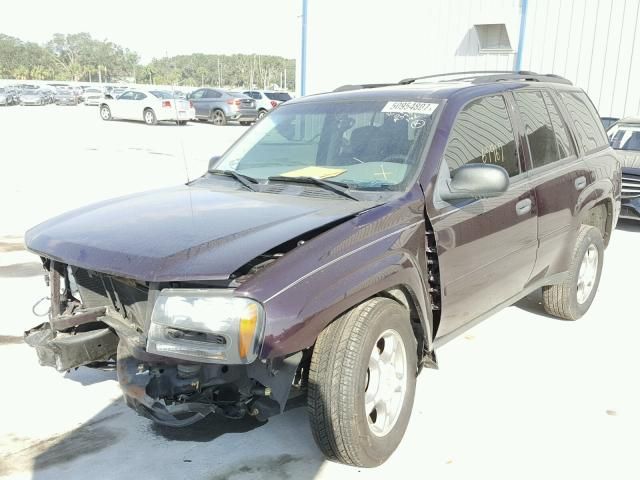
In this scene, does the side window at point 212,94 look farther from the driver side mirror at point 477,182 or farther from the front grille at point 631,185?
the driver side mirror at point 477,182

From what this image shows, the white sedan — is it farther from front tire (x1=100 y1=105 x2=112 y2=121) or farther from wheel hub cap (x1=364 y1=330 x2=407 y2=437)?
wheel hub cap (x1=364 y1=330 x2=407 y2=437)

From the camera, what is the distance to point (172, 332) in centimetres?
251

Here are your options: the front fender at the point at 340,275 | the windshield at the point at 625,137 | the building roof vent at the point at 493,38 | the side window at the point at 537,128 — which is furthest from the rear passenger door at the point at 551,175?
the building roof vent at the point at 493,38

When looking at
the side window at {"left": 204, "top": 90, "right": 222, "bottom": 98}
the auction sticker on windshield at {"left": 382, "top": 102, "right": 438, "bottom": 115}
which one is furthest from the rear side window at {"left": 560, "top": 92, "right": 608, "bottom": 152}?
the side window at {"left": 204, "top": 90, "right": 222, "bottom": 98}

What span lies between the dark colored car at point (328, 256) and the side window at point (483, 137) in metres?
0.01

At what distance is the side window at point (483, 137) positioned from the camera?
11.8 feet

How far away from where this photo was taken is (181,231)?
2.90 meters

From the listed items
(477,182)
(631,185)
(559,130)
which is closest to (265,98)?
(631,185)

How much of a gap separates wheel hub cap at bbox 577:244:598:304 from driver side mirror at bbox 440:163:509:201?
2156mm

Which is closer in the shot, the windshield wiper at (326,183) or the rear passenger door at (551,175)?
the windshield wiper at (326,183)

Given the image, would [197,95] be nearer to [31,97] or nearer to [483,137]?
[31,97]

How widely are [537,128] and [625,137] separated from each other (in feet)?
21.0

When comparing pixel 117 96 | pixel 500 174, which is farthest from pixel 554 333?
pixel 117 96

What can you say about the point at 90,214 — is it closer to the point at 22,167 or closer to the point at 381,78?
the point at 22,167
